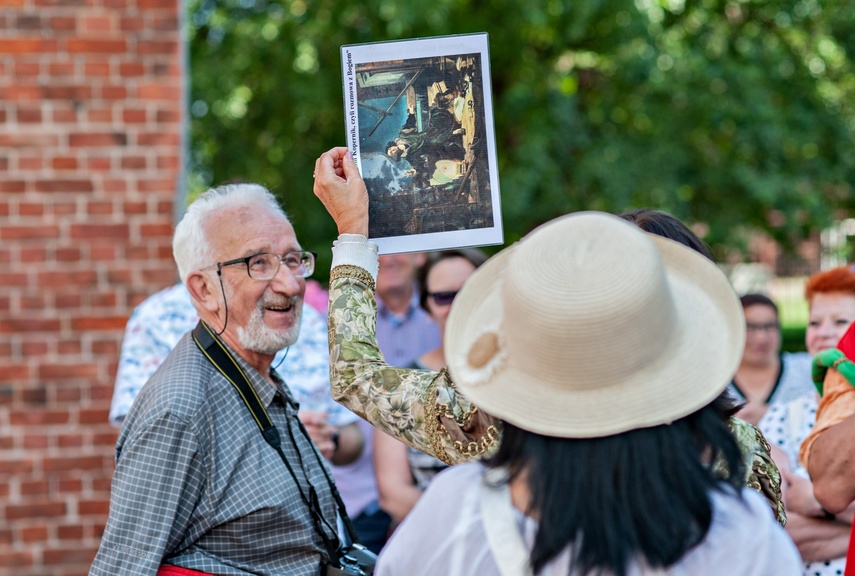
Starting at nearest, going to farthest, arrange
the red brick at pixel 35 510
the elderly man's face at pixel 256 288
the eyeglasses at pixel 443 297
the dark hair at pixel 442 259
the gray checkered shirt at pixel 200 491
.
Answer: the gray checkered shirt at pixel 200 491, the elderly man's face at pixel 256 288, the red brick at pixel 35 510, the eyeglasses at pixel 443 297, the dark hair at pixel 442 259

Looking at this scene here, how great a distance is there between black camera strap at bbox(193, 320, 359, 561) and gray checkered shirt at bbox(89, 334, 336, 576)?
0.05 ft

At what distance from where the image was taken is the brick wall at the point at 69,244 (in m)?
4.33

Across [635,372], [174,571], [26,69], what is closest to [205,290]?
[174,571]

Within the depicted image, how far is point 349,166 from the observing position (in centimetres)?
223

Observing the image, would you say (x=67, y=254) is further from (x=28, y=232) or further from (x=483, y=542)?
(x=483, y=542)

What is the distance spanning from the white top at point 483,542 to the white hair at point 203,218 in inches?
61.1

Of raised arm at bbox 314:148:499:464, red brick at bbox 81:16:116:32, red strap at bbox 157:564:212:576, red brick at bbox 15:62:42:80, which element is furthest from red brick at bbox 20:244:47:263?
raised arm at bbox 314:148:499:464

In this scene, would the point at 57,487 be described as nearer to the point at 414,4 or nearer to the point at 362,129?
the point at 362,129

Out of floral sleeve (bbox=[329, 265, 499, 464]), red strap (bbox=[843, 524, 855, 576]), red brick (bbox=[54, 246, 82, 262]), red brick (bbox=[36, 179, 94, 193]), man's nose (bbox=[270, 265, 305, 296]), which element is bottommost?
red strap (bbox=[843, 524, 855, 576])

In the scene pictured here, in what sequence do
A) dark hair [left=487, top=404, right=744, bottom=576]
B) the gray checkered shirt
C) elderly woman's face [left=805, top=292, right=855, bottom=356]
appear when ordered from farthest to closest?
elderly woman's face [left=805, top=292, right=855, bottom=356], the gray checkered shirt, dark hair [left=487, top=404, right=744, bottom=576]

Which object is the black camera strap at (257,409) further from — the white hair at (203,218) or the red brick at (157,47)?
the red brick at (157,47)

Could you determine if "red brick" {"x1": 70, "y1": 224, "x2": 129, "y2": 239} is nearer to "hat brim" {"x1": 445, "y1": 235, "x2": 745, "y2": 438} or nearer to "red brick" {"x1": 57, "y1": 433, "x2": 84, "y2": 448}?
"red brick" {"x1": 57, "y1": 433, "x2": 84, "y2": 448}

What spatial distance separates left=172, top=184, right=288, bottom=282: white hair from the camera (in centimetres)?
289

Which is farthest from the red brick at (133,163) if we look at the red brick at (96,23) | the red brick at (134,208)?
the red brick at (96,23)
